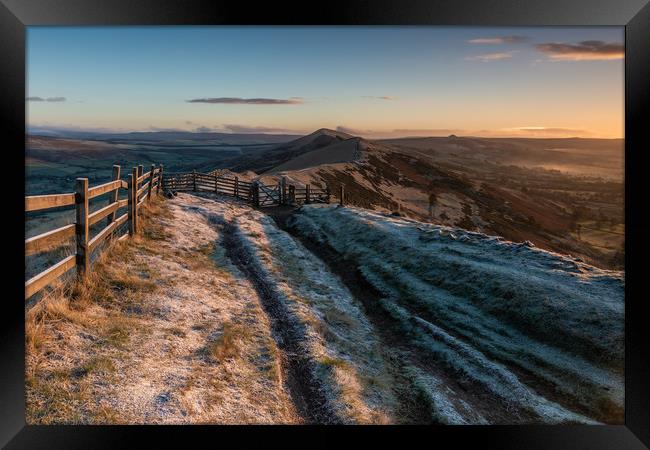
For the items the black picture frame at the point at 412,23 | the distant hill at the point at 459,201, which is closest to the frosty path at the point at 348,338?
the black picture frame at the point at 412,23

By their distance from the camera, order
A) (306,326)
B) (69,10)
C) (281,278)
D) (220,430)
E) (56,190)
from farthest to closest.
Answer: (56,190)
(281,278)
(306,326)
(69,10)
(220,430)

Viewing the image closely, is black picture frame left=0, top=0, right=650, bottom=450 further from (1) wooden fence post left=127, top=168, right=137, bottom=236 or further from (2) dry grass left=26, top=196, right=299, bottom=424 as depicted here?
(1) wooden fence post left=127, top=168, right=137, bottom=236

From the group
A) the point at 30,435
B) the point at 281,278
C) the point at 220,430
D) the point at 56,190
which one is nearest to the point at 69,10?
the point at 30,435

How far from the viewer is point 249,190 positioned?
31516mm

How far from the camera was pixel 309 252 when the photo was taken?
17.7 metres

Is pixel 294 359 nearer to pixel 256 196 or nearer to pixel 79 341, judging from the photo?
pixel 79 341

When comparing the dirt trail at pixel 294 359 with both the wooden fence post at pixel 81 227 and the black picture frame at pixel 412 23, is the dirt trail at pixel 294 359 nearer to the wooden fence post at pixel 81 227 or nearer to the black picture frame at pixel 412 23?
the black picture frame at pixel 412 23

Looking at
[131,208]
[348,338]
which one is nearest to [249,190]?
[131,208]

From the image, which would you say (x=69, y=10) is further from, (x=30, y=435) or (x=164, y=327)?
(x=30, y=435)

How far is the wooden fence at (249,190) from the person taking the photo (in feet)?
100

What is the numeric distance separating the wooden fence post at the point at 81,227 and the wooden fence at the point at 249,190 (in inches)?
856

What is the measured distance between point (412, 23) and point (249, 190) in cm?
2610

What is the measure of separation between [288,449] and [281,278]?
748 cm

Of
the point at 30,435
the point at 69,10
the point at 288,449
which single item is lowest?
the point at 288,449
